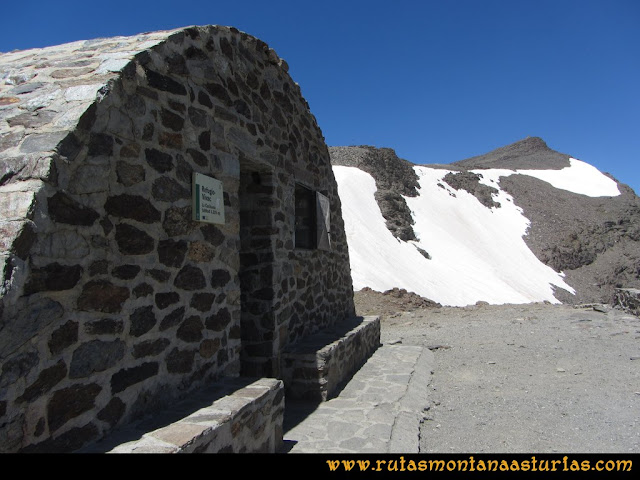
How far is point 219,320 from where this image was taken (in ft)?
12.8

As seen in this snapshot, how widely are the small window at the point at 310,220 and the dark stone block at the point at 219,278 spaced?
2.62 meters

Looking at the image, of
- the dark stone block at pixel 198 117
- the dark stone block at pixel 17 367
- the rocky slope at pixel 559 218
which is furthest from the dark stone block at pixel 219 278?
the rocky slope at pixel 559 218

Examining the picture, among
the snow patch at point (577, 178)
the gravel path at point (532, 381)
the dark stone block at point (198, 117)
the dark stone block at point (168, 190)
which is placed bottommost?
the gravel path at point (532, 381)

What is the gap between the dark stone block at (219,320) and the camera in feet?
12.4

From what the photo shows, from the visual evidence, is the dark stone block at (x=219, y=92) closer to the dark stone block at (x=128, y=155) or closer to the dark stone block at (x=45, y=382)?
the dark stone block at (x=128, y=155)

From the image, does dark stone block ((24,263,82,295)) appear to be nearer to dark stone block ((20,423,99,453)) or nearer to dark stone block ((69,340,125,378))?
dark stone block ((69,340,125,378))

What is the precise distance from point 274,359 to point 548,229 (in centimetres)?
3637

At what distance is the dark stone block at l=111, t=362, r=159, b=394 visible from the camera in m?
2.72

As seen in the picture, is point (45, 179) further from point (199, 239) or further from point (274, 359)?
point (274, 359)

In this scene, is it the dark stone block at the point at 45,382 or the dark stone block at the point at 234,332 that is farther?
the dark stone block at the point at 234,332

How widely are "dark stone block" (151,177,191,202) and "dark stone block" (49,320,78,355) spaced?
107 cm

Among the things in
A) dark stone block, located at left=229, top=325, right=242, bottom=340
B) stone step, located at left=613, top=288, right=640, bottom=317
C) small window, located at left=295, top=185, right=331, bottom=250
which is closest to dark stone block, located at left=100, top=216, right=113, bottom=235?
dark stone block, located at left=229, top=325, right=242, bottom=340

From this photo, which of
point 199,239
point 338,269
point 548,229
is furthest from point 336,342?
point 548,229

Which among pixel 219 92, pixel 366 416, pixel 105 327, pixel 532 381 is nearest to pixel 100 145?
pixel 105 327
